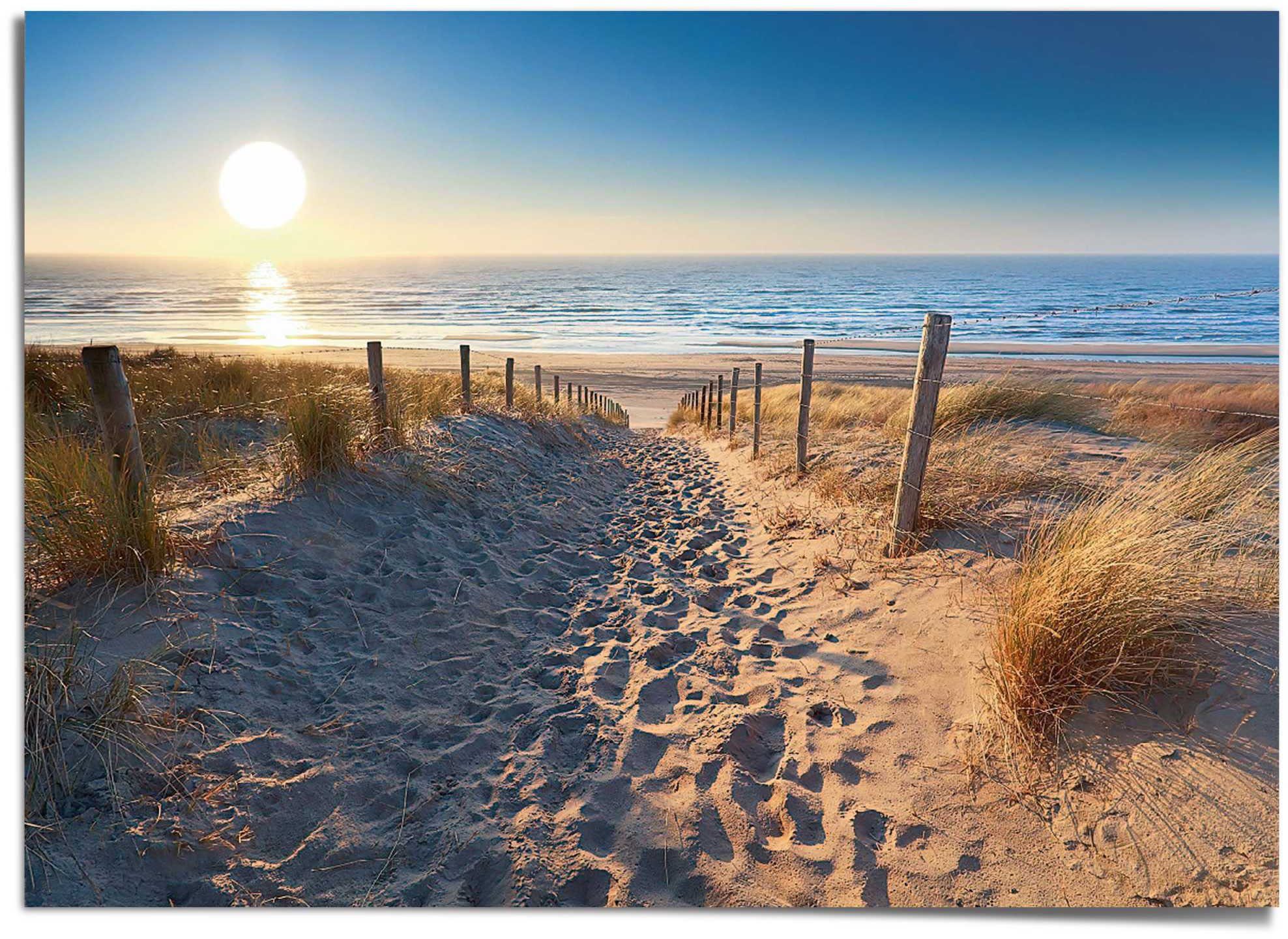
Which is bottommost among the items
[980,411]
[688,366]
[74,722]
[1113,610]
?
[688,366]

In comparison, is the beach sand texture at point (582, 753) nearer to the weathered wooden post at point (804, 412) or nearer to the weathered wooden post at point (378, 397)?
the weathered wooden post at point (378, 397)

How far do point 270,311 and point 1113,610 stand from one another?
58.6 m

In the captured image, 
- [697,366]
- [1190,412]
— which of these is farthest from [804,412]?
[697,366]

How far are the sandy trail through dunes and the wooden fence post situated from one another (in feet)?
1.69

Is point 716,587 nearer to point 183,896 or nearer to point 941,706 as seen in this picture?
point 941,706

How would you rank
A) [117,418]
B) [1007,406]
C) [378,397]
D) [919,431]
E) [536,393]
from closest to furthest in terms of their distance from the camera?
[117,418]
[919,431]
[378,397]
[1007,406]
[536,393]

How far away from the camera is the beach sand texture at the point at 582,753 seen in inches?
79.7

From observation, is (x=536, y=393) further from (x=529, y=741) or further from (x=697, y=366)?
(x=697, y=366)

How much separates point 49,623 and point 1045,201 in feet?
28.6

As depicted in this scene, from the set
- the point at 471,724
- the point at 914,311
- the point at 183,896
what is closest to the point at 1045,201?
the point at 471,724

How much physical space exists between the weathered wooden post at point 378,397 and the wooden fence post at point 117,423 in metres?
2.30

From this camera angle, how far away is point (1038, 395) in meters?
8.77

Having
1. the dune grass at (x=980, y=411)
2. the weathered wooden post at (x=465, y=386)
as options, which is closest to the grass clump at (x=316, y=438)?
the weathered wooden post at (x=465, y=386)

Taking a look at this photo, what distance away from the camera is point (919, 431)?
425 centimetres
